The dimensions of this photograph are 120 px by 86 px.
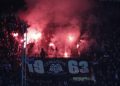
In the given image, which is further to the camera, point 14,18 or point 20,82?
point 14,18

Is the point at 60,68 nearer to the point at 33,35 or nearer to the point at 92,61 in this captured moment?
the point at 92,61

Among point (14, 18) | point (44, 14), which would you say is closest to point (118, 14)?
point (44, 14)

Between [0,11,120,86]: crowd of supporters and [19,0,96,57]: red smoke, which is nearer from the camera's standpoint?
[0,11,120,86]: crowd of supporters

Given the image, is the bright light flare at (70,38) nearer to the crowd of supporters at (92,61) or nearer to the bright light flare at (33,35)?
the bright light flare at (33,35)

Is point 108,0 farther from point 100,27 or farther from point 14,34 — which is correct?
point 14,34

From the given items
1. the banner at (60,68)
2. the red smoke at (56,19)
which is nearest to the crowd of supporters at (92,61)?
the banner at (60,68)

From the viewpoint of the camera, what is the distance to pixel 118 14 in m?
35.7

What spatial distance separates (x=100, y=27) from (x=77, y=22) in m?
2.16

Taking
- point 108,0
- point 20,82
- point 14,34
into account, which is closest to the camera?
point 20,82

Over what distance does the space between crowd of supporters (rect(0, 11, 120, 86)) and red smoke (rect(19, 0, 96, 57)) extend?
9.84ft

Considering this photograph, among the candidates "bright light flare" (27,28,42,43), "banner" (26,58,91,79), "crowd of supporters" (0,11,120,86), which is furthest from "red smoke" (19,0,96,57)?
"banner" (26,58,91,79)

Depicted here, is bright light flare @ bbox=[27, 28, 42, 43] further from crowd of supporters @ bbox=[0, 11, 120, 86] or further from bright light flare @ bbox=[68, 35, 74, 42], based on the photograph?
crowd of supporters @ bbox=[0, 11, 120, 86]

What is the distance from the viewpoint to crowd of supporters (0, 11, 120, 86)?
89.8 ft

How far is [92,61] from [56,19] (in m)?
9.04
